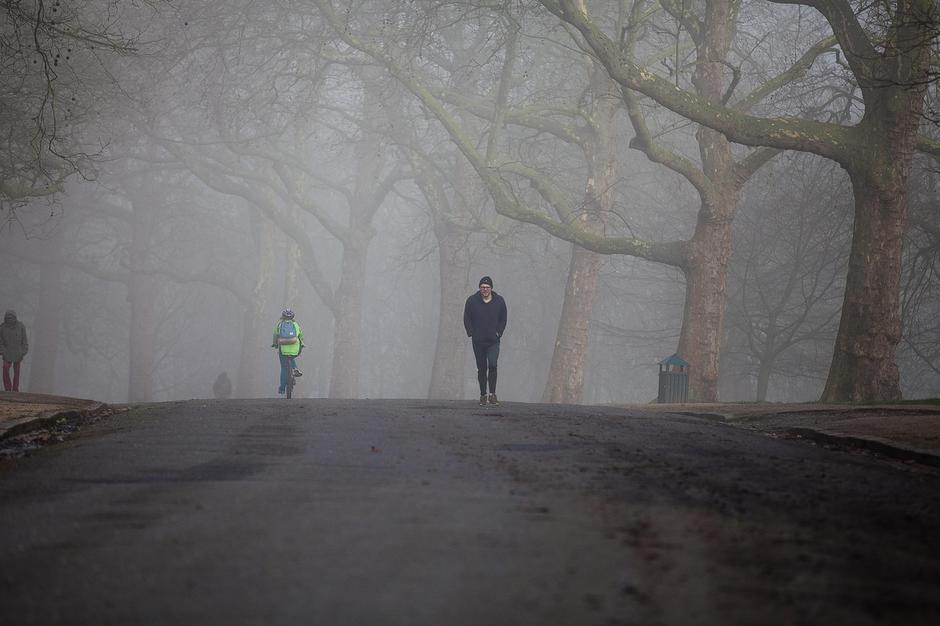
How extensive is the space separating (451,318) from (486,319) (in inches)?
674

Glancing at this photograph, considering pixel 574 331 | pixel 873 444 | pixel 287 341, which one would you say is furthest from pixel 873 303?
pixel 574 331

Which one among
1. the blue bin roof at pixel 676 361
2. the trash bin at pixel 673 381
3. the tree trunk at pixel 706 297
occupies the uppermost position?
the tree trunk at pixel 706 297

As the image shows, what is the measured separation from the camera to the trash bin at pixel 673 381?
24.7 meters

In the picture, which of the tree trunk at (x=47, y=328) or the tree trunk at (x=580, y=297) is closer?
the tree trunk at (x=580, y=297)

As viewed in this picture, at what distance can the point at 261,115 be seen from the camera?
35.4 m

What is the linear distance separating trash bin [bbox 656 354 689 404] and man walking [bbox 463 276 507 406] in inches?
246

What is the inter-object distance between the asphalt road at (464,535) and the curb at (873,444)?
284 mm

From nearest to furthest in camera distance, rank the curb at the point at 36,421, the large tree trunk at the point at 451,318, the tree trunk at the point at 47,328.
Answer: the curb at the point at 36,421 → the large tree trunk at the point at 451,318 → the tree trunk at the point at 47,328

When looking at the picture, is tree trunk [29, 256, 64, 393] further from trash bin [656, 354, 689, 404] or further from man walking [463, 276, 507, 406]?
man walking [463, 276, 507, 406]

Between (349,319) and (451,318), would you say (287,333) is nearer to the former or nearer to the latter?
(451,318)

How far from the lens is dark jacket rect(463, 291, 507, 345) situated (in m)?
19.2

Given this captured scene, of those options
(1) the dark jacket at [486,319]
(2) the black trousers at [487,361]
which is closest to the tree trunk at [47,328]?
(2) the black trousers at [487,361]

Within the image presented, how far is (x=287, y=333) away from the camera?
79.3 ft

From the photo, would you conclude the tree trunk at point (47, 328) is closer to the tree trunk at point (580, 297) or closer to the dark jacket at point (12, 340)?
the dark jacket at point (12, 340)
